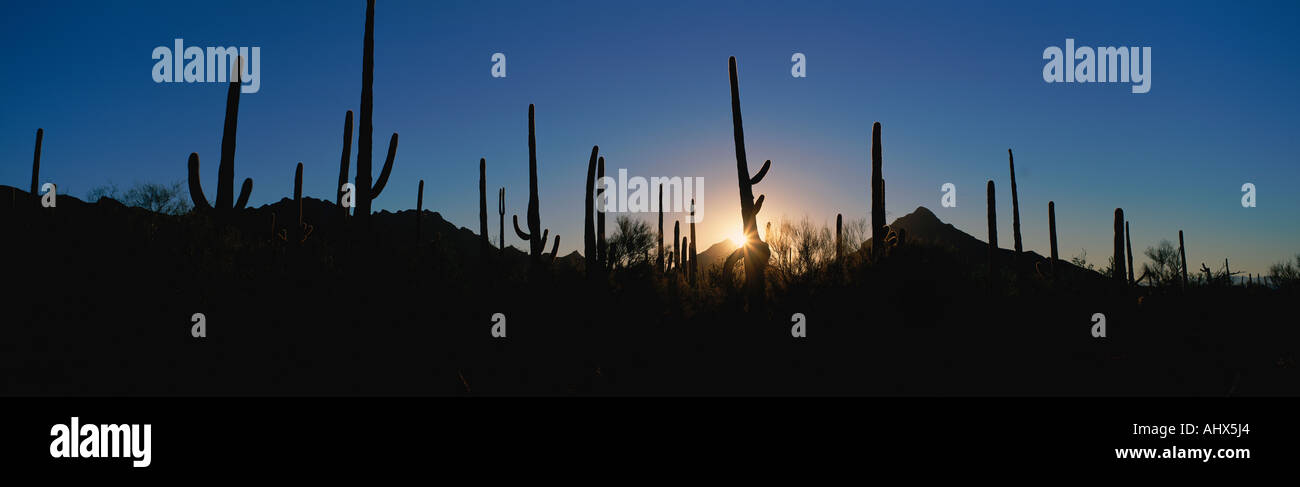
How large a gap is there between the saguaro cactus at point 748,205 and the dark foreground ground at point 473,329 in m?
0.91

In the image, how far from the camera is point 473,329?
956 centimetres

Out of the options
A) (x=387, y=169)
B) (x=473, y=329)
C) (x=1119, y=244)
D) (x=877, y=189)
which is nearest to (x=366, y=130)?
(x=387, y=169)

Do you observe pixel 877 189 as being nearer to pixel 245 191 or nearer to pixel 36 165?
pixel 245 191

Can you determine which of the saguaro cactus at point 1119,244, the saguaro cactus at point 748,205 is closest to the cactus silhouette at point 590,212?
the saguaro cactus at point 748,205

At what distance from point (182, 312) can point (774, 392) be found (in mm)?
7508

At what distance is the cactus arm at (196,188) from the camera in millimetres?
11562

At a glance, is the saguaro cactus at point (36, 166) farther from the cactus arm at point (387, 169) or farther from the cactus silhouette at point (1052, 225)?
the cactus silhouette at point (1052, 225)

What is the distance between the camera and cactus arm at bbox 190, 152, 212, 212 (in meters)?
11.6

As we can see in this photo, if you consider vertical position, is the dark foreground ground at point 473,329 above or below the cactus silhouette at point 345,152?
below
